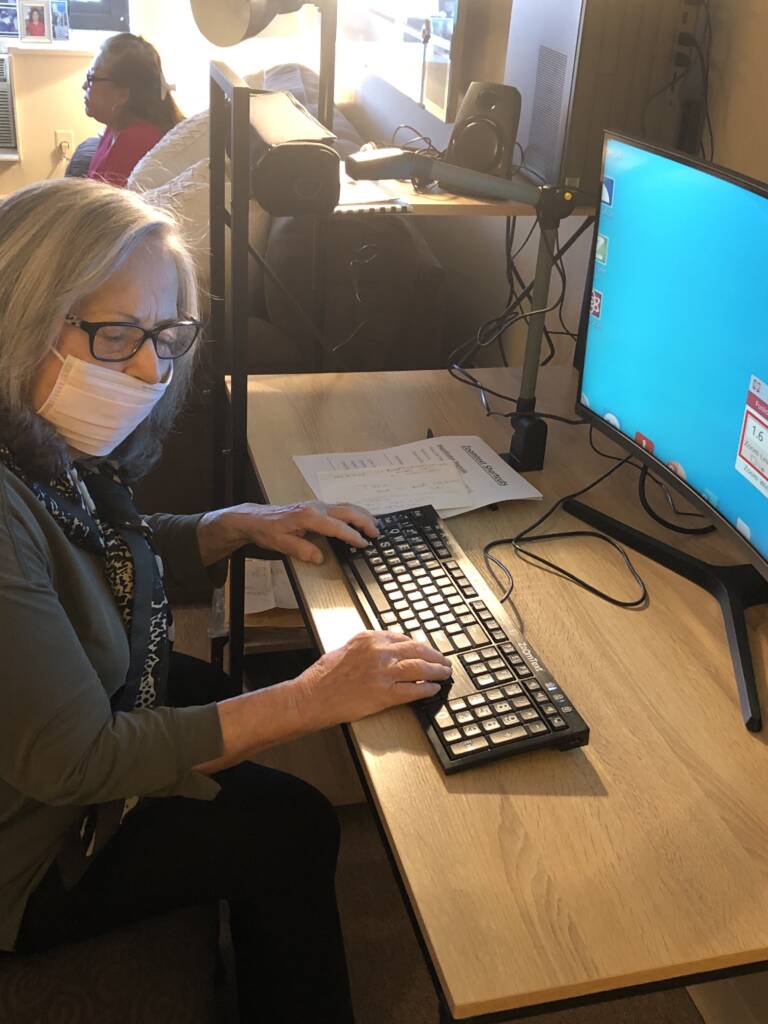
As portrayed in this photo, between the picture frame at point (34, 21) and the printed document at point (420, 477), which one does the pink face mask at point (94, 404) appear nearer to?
the printed document at point (420, 477)

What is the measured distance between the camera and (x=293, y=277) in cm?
259

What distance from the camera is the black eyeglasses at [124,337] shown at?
113 cm

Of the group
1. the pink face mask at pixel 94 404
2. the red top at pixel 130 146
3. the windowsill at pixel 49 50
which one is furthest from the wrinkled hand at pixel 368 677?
the windowsill at pixel 49 50

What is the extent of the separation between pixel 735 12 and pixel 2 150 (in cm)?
422

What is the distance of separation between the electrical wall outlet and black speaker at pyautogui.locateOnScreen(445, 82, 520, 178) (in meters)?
3.70

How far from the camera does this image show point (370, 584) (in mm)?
1221

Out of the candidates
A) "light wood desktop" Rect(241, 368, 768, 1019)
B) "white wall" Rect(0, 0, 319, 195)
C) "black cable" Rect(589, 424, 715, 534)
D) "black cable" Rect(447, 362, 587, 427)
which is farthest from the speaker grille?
"white wall" Rect(0, 0, 319, 195)

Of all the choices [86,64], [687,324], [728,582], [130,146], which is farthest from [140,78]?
[728,582]

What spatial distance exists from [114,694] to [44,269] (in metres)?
0.47

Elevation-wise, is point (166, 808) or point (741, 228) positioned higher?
point (741, 228)

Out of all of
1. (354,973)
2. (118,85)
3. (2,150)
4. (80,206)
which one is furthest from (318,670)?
(2,150)

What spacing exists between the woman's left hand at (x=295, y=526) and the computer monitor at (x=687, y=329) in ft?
1.30

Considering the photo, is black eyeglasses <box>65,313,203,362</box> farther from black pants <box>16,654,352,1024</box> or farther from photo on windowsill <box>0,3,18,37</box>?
photo on windowsill <box>0,3,18,37</box>

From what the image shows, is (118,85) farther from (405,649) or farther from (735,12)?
(405,649)
